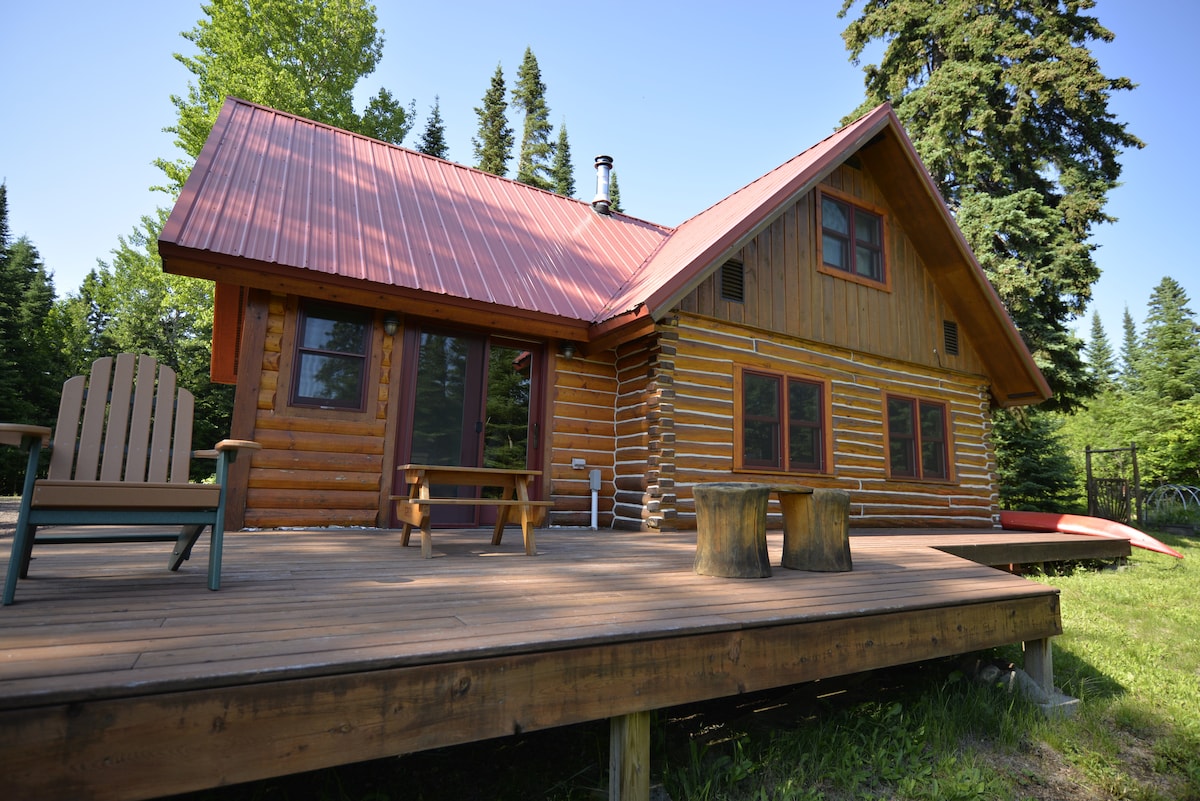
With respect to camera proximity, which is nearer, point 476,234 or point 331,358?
point 331,358

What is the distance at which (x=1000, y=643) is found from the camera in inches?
134

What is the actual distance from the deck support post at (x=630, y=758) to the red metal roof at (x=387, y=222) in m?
4.85

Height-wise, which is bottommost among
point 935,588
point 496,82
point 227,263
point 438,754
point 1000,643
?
point 438,754

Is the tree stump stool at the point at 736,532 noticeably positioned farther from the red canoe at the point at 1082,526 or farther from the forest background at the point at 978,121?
the forest background at the point at 978,121

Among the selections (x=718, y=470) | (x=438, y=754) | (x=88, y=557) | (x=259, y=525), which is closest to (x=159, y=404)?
(x=88, y=557)

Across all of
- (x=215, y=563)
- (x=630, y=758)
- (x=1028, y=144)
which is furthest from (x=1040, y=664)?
(x=1028, y=144)

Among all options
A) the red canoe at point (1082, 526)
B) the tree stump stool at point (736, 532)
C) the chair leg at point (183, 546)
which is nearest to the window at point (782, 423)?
the red canoe at point (1082, 526)

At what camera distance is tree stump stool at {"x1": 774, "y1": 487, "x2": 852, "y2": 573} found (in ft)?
12.8

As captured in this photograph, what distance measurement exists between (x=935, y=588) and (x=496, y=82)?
3064 cm

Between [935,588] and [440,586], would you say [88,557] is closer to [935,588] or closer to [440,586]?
[440,586]

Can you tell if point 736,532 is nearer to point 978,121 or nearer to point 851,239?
point 851,239

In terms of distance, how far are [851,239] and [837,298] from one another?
114 cm

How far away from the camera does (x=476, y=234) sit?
791 cm

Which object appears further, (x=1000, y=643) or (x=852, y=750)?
(x=1000, y=643)
